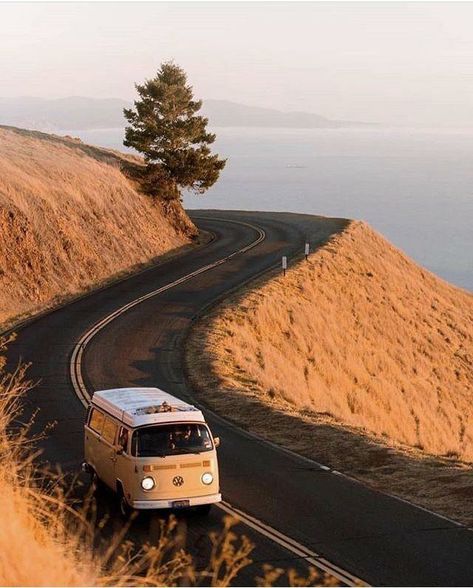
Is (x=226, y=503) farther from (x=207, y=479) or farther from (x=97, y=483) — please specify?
(x=97, y=483)

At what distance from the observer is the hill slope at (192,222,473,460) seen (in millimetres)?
30656

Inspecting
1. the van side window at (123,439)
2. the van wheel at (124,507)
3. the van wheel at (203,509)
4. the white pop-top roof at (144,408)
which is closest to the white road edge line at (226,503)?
the van wheel at (203,509)

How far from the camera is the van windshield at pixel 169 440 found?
15.1 m

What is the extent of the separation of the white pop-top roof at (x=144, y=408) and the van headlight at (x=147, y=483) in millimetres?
982

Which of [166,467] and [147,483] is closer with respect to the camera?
[147,483]

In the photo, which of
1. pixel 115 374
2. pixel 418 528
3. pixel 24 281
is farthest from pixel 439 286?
pixel 418 528

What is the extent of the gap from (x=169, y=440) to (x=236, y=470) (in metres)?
3.95

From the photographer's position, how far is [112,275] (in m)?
45.4

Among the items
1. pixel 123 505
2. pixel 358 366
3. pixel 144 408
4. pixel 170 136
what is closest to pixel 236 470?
pixel 144 408

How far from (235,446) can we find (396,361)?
23.2 metres

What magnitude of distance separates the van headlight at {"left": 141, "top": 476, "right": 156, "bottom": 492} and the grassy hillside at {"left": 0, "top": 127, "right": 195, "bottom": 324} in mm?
22873

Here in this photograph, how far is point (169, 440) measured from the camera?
15266mm

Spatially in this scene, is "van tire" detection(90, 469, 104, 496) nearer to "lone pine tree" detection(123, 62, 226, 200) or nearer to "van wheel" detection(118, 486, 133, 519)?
"van wheel" detection(118, 486, 133, 519)

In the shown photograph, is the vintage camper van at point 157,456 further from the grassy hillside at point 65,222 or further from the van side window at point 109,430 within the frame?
the grassy hillside at point 65,222
